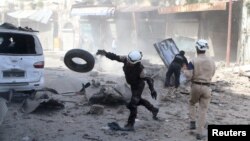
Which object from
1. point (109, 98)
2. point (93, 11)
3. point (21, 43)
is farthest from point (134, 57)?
point (93, 11)

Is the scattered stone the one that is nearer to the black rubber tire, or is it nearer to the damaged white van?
the black rubber tire

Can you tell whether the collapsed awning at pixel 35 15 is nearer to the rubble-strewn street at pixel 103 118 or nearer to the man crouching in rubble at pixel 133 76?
the rubble-strewn street at pixel 103 118

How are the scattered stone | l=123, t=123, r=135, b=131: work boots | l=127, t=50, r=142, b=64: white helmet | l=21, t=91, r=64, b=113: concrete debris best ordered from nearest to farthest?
l=127, t=50, r=142, b=64: white helmet → l=123, t=123, r=135, b=131: work boots → l=21, t=91, r=64, b=113: concrete debris → the scattered stone

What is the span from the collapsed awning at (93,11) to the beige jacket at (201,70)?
20881 mm

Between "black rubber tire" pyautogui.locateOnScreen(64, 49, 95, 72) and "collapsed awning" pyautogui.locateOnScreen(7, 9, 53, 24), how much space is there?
24.2 m

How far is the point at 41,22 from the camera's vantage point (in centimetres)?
3250

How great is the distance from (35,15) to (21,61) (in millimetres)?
26155

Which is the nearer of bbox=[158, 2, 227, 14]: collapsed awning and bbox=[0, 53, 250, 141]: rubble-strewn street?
bbox=[0, 53, 250, 141]: rubble-strewn street

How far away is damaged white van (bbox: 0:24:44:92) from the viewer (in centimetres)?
786

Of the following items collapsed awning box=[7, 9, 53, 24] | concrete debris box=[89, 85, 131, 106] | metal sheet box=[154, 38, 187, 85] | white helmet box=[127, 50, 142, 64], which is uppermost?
collapsed awning box=[7, 9, 53, 24]

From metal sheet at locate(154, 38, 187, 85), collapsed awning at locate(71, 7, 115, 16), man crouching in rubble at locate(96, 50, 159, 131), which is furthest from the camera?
collapsed awning at locate(71, 7, 115, 16)

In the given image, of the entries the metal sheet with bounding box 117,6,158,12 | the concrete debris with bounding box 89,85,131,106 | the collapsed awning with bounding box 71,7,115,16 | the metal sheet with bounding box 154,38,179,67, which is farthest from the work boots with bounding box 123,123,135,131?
the collapsed awning with bounding box 71,7,115,16

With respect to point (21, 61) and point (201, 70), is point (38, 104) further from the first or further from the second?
point (201, 70)

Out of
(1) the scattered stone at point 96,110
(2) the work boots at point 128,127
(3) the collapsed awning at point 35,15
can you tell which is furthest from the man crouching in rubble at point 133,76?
(3) the collapsed awning at point 35,15
